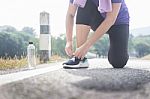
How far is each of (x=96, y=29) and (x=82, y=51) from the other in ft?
0.45

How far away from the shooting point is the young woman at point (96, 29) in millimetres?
1873

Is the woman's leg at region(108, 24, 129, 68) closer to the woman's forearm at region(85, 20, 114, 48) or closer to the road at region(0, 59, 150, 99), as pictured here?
the woman's forearm at region(85, 20, 114, 48)

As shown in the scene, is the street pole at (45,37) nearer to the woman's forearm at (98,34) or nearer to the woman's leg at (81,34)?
the woman's leg at (81,34)

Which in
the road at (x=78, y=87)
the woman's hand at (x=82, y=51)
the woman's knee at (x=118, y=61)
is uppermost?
the woman's hand at (x=82, y=51)

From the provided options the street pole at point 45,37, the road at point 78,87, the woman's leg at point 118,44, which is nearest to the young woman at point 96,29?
the woman's leg at point 118,44

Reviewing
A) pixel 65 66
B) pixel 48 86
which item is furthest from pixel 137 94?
pixel 65 66

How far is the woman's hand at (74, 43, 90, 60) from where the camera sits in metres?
1.84

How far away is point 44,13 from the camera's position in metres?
8.57

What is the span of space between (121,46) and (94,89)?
903 millimetres

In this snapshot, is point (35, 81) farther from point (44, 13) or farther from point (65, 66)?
point (44, 13)

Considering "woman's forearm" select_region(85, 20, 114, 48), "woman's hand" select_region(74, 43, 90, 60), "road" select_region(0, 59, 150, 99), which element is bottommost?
"road" select_region(0, 59, 150, 99)

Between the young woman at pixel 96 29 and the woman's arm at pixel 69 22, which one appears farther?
the woman's arm at pixel 69 22

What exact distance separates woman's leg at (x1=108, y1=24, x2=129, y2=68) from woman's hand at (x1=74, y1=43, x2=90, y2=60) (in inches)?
10.4

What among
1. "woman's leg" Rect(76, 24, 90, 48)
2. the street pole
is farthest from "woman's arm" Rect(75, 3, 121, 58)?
the street pole
